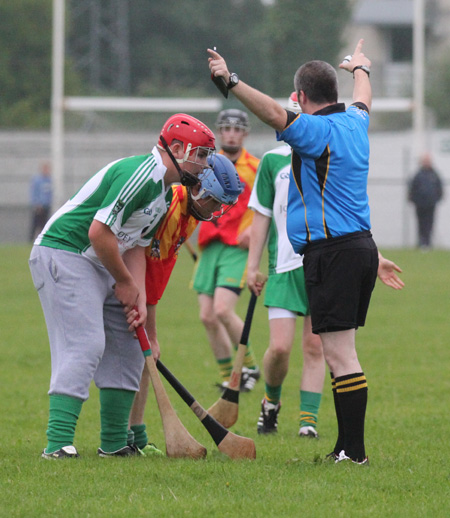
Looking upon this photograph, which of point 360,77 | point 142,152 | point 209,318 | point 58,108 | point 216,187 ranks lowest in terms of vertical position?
point 209,318

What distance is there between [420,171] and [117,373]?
65.5 ft

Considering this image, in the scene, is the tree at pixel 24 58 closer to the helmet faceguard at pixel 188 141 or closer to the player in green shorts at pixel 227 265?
the player in green shorts at pixel 227 265

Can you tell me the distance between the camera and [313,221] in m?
5.10

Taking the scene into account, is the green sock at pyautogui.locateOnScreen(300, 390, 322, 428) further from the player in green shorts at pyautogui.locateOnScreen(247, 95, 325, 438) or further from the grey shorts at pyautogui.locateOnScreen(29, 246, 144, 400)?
the grey shorts at pyautogui.locateOnScreen(29, 246, 144, 400)

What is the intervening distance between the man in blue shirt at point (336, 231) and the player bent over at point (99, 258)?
1.85 feet

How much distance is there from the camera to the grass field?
4.34 m

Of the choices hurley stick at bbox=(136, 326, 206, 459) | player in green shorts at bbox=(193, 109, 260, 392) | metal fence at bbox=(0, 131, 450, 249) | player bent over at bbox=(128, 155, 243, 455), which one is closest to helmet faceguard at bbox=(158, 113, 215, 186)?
player bent over at bbox=(128, 155, 243, 455)

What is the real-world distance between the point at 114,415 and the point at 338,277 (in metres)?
1.48

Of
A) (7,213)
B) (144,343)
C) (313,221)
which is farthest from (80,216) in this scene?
(7,213)

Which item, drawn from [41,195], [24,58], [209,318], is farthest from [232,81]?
[24,58]

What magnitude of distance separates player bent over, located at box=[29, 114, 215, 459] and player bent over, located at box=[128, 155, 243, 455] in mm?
143

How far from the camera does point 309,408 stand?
21.5 ft

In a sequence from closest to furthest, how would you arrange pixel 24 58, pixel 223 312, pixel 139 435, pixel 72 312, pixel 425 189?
pixel 72 312 → pixel 139 435 → pixel 223 312 → pixel 425 189 → pixel 24 58

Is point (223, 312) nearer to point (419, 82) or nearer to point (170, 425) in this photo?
point (170, 425)
